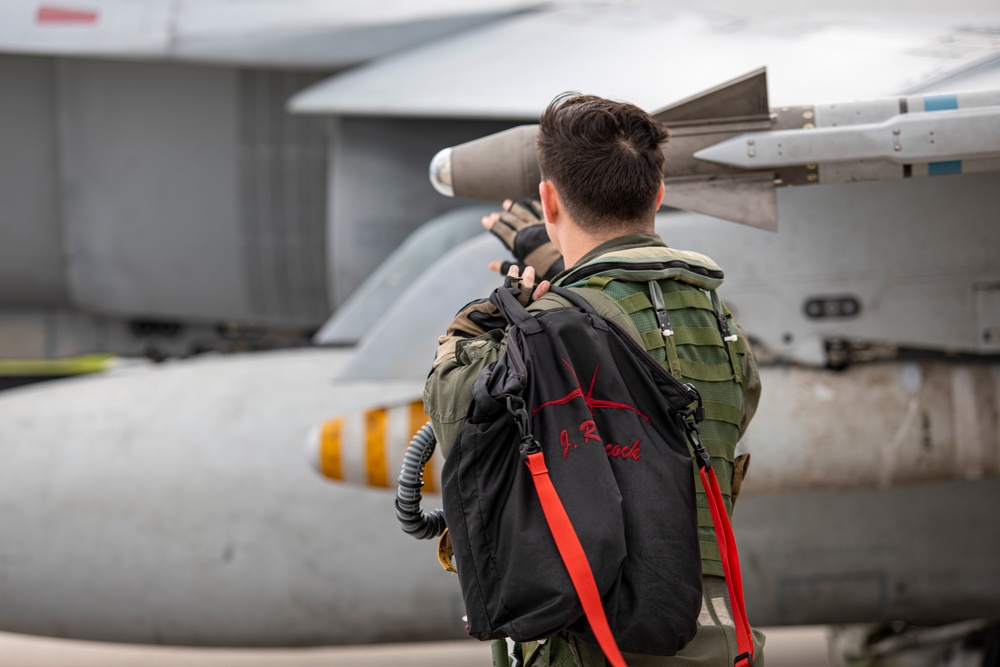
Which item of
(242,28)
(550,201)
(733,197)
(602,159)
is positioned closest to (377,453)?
(733,197)

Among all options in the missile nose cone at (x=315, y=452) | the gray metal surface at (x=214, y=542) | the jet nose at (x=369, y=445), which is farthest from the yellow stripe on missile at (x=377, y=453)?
the gray metal surface at (x=214, y=542)

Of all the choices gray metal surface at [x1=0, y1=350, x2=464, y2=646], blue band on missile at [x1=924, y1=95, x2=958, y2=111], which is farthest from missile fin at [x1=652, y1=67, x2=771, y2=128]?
gray metal surface at [x1=0, y1=350, x2=464, y2=646]

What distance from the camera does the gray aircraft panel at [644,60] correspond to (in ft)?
10.7

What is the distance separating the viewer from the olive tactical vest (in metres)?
1.55

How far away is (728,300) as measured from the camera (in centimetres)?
342

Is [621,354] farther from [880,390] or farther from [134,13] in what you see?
[134,13]

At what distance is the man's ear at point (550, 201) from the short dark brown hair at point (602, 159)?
0.04 feet

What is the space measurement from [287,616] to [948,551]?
2364mm

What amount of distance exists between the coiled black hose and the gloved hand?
358mm

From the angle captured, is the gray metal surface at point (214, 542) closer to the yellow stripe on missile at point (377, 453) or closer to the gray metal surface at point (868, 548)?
the yellow stripe on missile at point (377, 453)

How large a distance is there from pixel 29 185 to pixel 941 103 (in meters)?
4.53

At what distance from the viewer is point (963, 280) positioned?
3324 millimetres

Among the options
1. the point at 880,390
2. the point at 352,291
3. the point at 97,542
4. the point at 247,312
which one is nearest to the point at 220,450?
the point at 97,542

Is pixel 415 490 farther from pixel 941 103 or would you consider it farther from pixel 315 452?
pixel 315 452
